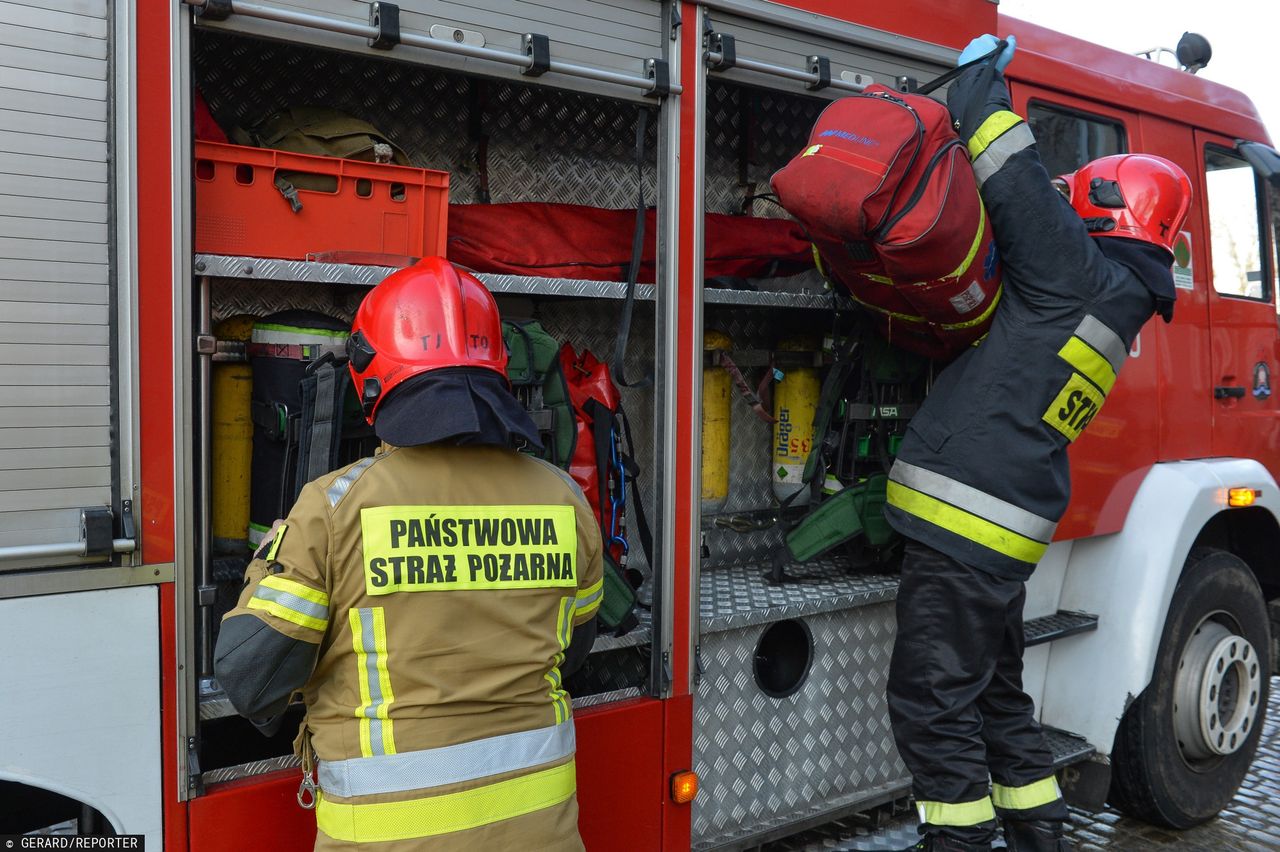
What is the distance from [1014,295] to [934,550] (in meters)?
0.75

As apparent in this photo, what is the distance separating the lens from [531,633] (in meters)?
1.99

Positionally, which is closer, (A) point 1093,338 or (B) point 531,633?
(B) point 531,633

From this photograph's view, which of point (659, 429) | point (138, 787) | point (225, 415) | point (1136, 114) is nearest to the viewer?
point (138, 787)

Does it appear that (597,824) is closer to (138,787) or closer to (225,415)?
(138,787)

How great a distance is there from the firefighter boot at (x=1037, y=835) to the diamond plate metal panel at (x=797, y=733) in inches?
17.3

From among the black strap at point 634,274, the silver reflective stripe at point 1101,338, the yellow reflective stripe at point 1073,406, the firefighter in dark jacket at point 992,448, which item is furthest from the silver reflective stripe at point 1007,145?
the black strap at point 634,274

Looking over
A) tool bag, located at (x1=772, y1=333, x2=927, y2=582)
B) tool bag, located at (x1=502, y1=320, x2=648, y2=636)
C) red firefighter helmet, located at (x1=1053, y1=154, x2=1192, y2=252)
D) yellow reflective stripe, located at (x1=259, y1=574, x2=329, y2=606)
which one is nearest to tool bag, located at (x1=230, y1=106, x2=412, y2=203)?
tool bag, located at (x1=502, y1=320, x2=648, y2=636)

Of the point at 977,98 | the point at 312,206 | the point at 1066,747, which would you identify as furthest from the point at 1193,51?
the point at 312,206

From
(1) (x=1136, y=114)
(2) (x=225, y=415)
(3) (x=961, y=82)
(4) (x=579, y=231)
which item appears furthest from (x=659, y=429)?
(1) (x=1136, y=114)

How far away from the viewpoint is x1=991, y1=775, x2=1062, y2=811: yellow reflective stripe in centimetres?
304

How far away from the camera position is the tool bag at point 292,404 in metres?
2.33

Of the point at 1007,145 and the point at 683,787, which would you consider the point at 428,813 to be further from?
the point at 1007,145

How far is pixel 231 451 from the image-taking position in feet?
8.26

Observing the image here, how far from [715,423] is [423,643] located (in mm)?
2028
